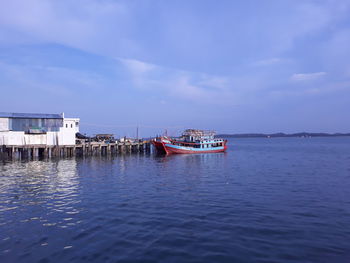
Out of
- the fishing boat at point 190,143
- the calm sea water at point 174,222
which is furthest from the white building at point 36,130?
the calm sea water at point 174,222

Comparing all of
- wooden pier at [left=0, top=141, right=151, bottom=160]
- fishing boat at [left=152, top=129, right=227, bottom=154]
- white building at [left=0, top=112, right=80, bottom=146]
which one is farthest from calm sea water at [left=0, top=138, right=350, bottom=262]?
fishing boat at [left=152, top=129, right=227, bottom=154]

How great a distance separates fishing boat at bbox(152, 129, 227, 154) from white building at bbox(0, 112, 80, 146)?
20.3 m

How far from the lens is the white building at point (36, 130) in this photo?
47406mm

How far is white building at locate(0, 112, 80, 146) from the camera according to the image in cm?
4741

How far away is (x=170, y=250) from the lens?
409 inches

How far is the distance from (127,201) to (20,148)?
40656mm

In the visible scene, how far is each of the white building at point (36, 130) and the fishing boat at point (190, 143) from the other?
2032 centimetres

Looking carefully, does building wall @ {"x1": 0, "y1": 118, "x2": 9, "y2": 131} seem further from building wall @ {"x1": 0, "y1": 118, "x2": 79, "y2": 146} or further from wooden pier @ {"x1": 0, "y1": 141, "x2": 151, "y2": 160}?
wooden pier @ {"x1": 0, "y1": 141, "x2": 151, "y2": 160}

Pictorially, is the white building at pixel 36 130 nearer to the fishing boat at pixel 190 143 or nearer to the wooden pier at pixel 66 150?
the wooden pier at pixel 66 150

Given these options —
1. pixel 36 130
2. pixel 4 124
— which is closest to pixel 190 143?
→ pixel 36 130

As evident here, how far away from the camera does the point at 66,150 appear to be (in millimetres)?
52406

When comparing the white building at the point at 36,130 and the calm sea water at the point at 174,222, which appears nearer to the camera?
the calm sea water at the point at 174,222

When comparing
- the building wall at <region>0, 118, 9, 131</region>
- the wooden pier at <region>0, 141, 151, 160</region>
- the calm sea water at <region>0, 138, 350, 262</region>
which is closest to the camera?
the calm sea water at <region>0, 138, 350, 262</region>

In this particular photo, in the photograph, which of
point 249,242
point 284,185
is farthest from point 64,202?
point 284,185
